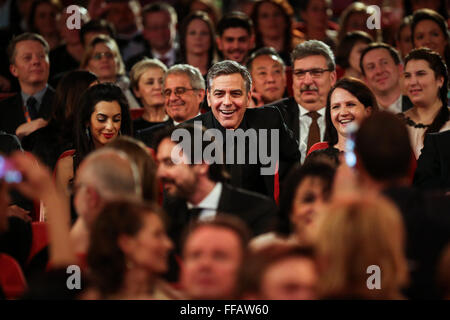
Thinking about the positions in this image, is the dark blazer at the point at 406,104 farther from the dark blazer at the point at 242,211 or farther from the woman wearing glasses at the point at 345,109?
the dark blazer at the point at 242,211

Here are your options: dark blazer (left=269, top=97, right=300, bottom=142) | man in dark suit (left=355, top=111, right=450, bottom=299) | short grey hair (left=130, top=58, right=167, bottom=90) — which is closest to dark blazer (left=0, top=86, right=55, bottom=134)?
short grey hair (left=130, top=58, right=167, bottom=90)

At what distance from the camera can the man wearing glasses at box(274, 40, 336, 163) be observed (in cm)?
509

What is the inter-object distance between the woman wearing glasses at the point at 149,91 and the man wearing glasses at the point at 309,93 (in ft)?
2.67

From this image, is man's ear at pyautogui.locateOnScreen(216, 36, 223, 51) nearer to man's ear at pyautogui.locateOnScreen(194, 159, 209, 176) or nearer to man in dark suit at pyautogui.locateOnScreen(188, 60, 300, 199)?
man in dark suit at pyautogui.locateOnScreen(188, 60, 300, 199)

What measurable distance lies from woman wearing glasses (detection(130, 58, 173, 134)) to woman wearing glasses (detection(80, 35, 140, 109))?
0.84 ft

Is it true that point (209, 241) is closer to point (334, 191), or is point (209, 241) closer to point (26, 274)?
point (334, 191)

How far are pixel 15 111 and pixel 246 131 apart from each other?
5.91 feet

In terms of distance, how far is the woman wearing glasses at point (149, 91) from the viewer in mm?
5465

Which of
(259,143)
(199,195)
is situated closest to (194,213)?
(199,195)

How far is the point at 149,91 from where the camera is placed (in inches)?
217

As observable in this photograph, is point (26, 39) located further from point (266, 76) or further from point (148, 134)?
point (266, 76)

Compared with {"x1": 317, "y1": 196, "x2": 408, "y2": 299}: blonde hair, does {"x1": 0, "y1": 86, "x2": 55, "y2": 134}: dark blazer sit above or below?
above

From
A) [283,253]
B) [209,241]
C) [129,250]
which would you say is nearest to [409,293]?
[283,253]

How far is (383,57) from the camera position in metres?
5.50
